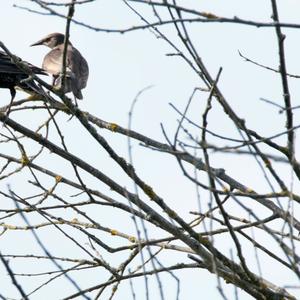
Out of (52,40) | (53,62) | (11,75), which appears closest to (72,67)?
(53,62)

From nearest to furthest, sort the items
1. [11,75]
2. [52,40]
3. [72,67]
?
[11,75], [72,67], [52,40]

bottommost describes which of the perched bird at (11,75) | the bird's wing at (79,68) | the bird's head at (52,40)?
the perched bird at (11,75)

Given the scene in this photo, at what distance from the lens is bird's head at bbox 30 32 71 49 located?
14221 mm

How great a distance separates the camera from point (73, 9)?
4492 millimetres

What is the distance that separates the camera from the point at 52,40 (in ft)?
46.8

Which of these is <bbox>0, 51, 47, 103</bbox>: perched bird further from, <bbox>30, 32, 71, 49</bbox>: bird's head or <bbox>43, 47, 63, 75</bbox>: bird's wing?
<bbox>30, 32, 71, 49</bbox>: bird's head

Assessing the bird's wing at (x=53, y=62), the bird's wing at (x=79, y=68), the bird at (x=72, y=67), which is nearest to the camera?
the bird at (x=72, y=67)

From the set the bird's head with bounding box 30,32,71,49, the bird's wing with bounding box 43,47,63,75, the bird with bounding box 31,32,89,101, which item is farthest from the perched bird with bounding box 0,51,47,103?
the bird's head with bounding box 30,32,71,49

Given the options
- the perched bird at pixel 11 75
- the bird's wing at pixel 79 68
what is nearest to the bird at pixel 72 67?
the bird's wing at pixel 79 68

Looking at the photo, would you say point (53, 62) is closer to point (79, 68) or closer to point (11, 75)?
point (79, 68)

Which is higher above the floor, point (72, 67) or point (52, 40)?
point (52, 40)

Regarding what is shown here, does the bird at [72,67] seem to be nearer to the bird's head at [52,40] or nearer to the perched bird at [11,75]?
the bird's head at [52,40]

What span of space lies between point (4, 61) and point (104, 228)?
2.53 meters

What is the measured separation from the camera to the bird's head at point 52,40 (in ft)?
46.7
